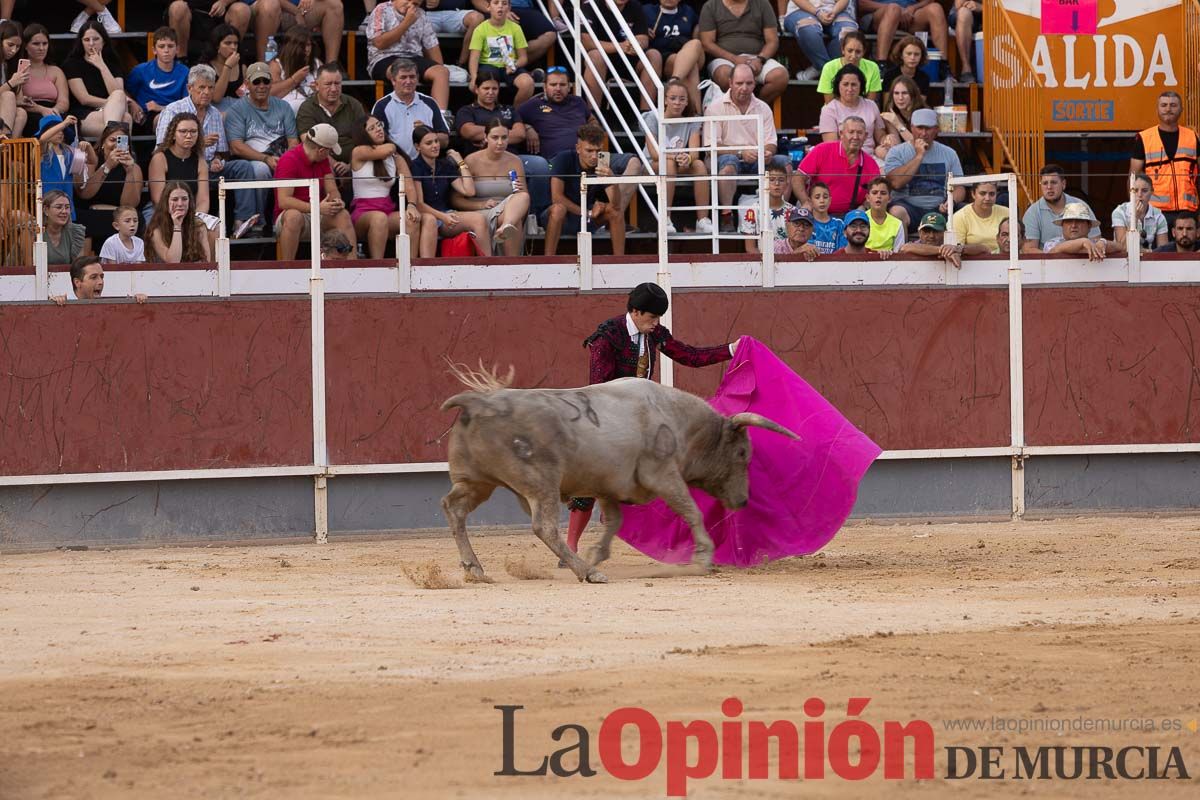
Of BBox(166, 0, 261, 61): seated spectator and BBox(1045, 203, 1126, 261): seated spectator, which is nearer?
BBox(1045, 203, 1126, 261): seated spectator

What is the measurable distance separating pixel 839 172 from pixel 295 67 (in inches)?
167

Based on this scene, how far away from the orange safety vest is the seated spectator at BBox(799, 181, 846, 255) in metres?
2.56

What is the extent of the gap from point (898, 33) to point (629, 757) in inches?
471

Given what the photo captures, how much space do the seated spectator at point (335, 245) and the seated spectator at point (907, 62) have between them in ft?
16.6

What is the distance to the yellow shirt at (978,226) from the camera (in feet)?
40.1

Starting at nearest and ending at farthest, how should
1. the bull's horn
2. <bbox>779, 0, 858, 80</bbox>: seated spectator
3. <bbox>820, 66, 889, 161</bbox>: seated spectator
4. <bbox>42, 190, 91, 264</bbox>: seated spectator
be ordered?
the bull's horn < <bbox>42, 190, 91, 264</bbox>: seated spectator < <bbox>820, 66, 889, 161</bbox>: seated spectator < <bbox>779, 0, 858, 80</bbox>: seated spectator

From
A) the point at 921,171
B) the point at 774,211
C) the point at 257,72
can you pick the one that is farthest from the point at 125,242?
the point at 921,171

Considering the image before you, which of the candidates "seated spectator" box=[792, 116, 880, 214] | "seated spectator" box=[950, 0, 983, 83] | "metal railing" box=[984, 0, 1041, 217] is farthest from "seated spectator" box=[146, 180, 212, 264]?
"seated spectator" box=[950, 0, 983, 83]

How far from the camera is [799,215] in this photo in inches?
480

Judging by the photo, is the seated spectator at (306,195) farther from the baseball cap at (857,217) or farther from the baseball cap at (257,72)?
A: the baseball cap at (857,217)

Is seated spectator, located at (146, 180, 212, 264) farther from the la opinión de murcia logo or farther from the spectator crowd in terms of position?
the la opinión de murcia logo

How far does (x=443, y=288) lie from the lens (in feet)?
38.2

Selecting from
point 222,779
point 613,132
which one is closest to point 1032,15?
point 613,132

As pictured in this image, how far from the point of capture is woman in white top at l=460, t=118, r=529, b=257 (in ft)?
39.5
